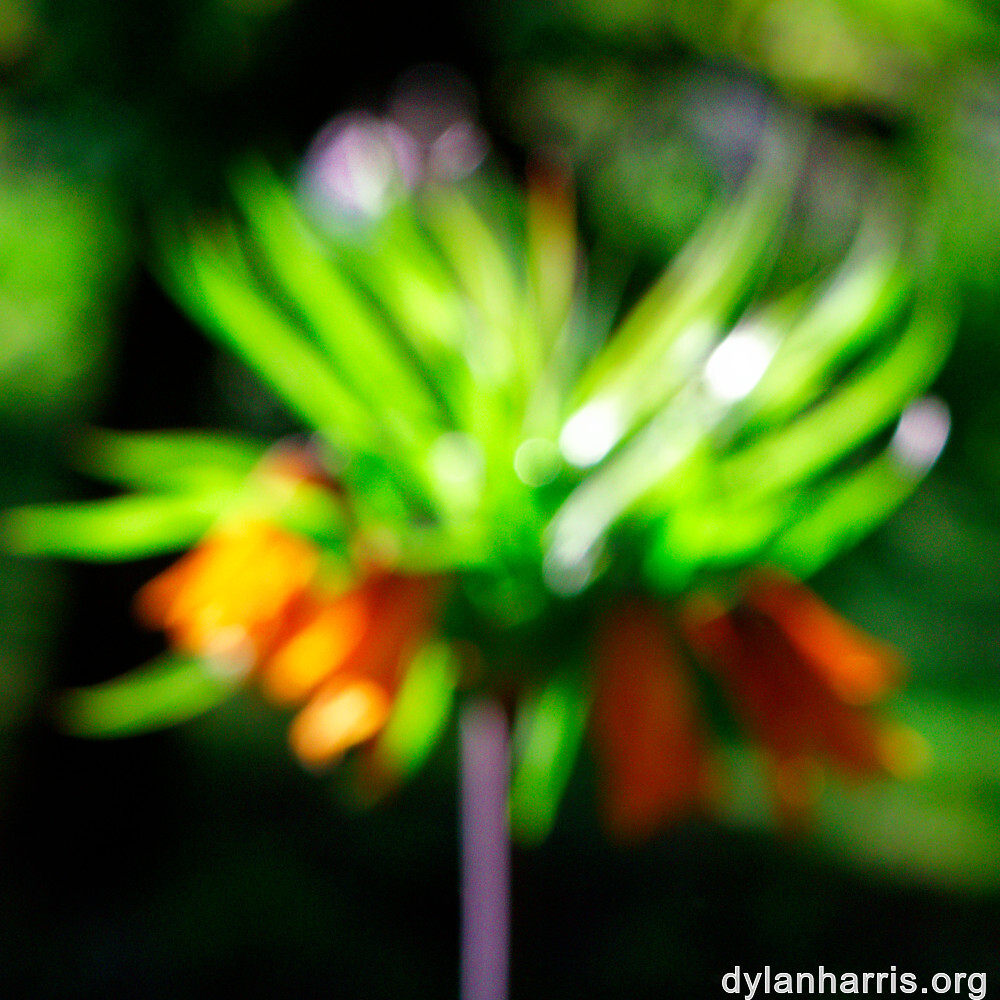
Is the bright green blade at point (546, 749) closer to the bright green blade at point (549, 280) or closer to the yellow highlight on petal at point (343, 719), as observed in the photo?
the yellow highlight on petal at point (343, 719)

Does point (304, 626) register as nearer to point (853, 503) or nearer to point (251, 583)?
point (251, 583)

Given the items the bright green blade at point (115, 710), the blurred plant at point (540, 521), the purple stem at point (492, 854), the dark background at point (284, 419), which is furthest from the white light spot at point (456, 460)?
the dark background at point (284, 419)

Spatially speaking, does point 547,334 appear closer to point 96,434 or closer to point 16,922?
point 96,434

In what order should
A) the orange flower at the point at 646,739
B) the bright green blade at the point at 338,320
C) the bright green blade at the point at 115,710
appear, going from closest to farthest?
the orange flower at the point at 646,739 < the bright green blade at the point at 338,320 < the bright green blade at the point at 115,710

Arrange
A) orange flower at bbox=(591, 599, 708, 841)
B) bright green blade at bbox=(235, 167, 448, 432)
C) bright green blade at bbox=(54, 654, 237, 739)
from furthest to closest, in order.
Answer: bright green blade at bbox=(54, 654, 237, 739), bright green blade at bbox=(235, 167, 448, 432), orange flower at bbox=(591, 599, 708, 841)

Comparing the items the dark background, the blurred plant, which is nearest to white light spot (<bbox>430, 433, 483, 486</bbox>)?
the blurred plant

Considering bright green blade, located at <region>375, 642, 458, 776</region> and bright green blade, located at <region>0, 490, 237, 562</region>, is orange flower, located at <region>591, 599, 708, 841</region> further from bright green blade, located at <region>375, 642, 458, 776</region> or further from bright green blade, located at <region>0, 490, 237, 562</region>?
bright green blade, located at <region>0, 490, 237, 562</region>

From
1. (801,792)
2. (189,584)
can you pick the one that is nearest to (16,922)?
(189,584)
